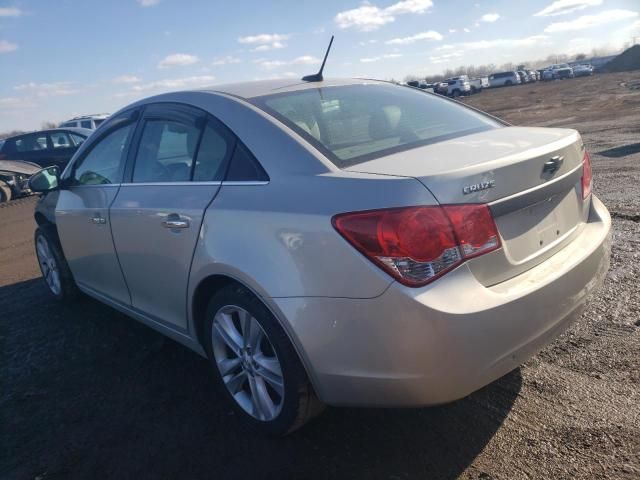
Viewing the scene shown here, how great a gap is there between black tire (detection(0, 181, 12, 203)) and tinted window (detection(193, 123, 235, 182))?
1328cm

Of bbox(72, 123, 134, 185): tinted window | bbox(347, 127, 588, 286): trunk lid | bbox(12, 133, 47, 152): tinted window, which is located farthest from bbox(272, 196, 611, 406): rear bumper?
bbox(12, 133, 47, 152): tinted window

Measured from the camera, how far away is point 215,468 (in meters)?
2.51

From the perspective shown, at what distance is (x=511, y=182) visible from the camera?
2240 mm

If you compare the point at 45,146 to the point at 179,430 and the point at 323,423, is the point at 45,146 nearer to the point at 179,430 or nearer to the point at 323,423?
the point at 179,430

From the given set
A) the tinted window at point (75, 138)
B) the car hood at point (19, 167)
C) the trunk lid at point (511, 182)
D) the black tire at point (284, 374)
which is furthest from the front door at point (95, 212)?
the tinted window at point (75, 138)

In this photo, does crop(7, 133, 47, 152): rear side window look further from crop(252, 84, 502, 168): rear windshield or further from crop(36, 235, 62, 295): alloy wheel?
crop(252, 84, 502, 168): rear windshield

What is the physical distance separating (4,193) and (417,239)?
14771 millimetres

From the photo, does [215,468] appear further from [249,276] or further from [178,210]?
[178,210]

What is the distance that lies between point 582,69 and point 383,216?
71776mm

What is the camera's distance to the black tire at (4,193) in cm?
1401

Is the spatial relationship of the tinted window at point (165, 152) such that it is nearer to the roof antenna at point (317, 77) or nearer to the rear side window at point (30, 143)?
the roof antenna at point (317, 77)

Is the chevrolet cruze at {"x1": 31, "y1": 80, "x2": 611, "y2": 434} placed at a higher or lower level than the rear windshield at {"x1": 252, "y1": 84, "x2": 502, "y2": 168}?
lower

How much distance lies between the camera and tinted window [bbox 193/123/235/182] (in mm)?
2791

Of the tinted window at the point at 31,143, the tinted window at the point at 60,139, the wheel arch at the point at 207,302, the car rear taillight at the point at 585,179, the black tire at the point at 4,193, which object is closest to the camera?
the wheel arch at the point at 207,302
